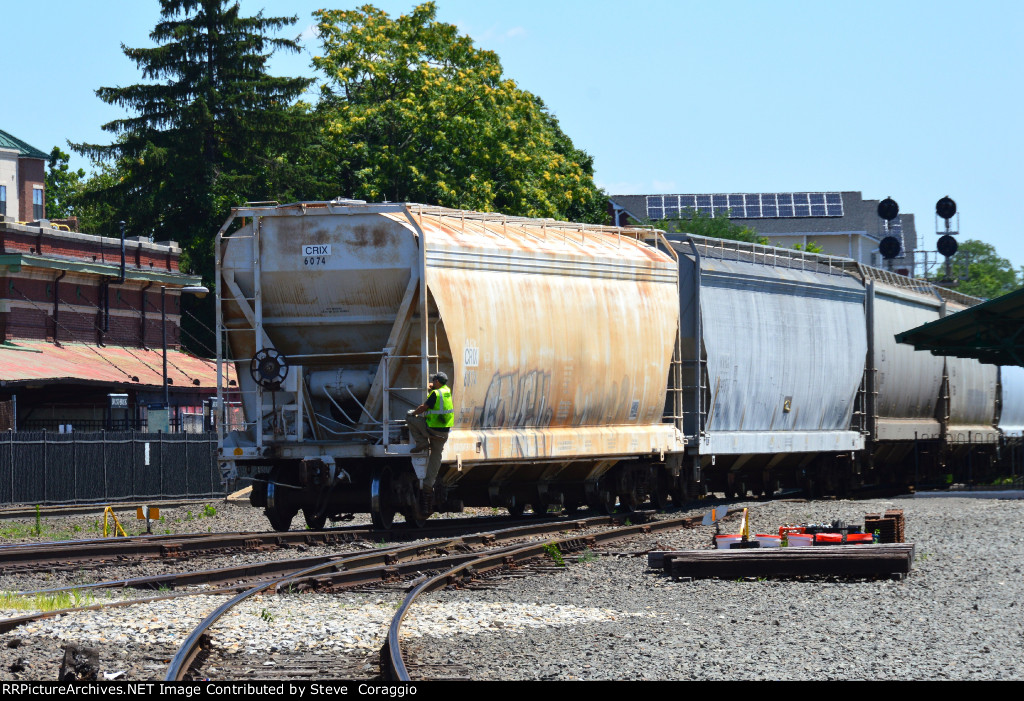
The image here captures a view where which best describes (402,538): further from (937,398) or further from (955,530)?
(937,398)

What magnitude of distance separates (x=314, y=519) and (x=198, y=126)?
41996 millimetres

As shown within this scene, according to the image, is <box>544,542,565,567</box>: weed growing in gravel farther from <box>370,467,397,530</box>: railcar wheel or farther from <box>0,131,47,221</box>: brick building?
<box>0,131,47,221</box>: brick building

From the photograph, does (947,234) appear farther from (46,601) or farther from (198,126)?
(46,601)

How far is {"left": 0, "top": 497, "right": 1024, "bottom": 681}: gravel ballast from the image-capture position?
910 centimetres

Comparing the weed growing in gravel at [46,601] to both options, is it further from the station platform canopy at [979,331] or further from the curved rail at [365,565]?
the station platform canopy at [979,331]

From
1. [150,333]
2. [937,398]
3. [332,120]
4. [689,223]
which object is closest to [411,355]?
[937,398]

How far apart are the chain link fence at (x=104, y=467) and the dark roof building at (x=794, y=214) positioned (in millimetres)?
65219

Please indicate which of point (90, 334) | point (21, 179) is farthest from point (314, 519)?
point (21, 179)

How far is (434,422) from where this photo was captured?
17969 mm

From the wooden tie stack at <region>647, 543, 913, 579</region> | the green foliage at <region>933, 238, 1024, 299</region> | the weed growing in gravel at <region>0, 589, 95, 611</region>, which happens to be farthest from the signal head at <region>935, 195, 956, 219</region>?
the green foliage at <region>933, 238, 1024, 299</region>

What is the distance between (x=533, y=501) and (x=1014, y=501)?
10548 millimetres

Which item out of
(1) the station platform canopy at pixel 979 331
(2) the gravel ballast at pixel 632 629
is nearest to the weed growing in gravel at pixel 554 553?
(2) the gravel ballast at pixel 632 629

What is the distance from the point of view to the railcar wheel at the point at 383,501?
1902 cm

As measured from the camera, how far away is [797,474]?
29812 mm
